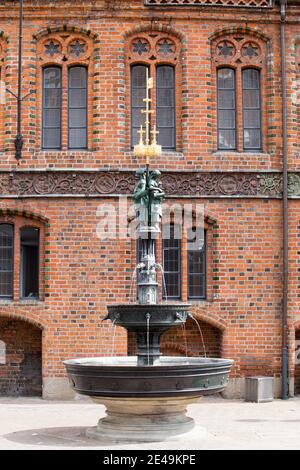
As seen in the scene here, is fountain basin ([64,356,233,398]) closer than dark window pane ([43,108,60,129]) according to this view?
Yes

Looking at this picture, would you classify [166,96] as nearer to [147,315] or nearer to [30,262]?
[30,262]

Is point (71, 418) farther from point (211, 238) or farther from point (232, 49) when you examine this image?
point (232, 49)

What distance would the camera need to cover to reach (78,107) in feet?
67.1

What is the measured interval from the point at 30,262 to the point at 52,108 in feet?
11.8

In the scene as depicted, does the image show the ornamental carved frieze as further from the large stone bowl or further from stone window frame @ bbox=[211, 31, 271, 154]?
the large stone bowl

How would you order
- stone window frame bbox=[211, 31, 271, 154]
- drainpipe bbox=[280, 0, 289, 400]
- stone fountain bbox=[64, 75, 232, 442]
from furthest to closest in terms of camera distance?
stone window frame bbox=[211, 31, 271, 154] < drainpipe bbox=[280, 0, 289, 400] < stone fountain bbox=[64, 75, 232, 442]

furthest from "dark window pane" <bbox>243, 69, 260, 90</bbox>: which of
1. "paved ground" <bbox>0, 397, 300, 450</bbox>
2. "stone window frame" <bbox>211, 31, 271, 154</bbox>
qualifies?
"paved ground" <bbox>0, 397, 300, 450</bbox>

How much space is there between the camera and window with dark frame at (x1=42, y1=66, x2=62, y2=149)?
66.8ft

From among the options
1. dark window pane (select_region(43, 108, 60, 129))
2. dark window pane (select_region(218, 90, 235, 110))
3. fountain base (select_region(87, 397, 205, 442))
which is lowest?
fountain base (select_region(87, 397, 205, 442))

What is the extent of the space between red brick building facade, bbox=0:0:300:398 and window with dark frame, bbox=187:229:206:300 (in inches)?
6.5

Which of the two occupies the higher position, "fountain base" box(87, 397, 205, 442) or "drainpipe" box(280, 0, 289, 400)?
"drainpipe" box(280, 0, 289, 400)

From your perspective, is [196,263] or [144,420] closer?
[144,420]

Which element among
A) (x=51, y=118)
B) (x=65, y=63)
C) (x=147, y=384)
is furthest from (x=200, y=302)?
(x=147, y=384)

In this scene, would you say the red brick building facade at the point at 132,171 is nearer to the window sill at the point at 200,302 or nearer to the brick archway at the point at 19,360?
the brick archway at the point at 19,360
